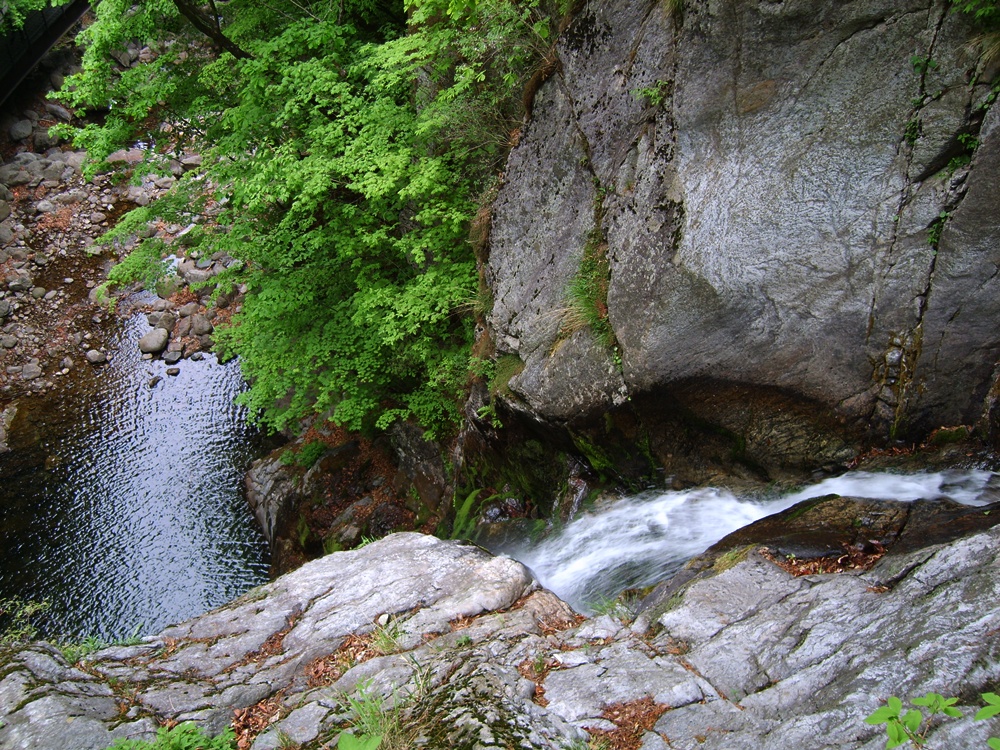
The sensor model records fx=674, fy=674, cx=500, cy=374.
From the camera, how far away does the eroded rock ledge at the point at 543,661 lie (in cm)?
353

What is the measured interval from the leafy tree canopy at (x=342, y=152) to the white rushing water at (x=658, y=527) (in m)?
3.28

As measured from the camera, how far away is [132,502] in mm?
13586

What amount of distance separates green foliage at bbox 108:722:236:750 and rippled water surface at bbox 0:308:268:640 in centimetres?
780

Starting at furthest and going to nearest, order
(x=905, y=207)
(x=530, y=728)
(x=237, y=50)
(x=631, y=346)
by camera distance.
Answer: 1. (x=237, y=50)
2. (x=631, y=346)
3. (x=905, y=207)
4. (x=530, y=728)

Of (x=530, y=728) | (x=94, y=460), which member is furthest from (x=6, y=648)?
(x=94, y=460)

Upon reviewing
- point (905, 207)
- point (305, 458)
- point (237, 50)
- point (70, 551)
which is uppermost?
point (237, 50)

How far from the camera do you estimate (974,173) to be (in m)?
5.29

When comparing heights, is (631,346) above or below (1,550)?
above

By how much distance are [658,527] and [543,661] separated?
2.57 metres

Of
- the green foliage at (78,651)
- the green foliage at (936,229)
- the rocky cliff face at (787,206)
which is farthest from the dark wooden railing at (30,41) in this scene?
the green foliage at (936,229)

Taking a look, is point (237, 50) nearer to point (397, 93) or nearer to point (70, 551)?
point (397, 93)

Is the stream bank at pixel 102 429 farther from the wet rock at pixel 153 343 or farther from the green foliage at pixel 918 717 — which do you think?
the green foliage at pixel 918 717

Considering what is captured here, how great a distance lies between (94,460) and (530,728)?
13923 mm

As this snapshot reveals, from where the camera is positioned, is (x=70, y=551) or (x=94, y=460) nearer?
(x=70, y=551)
